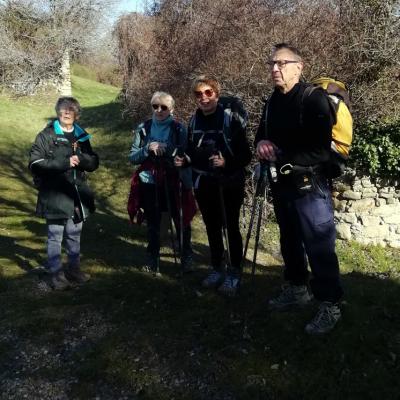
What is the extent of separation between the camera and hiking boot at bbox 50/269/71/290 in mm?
5262

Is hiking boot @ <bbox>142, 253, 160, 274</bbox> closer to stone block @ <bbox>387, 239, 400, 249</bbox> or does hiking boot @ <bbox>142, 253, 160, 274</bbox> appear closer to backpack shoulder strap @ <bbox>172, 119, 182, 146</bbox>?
→ backpack shoulder strap @ <bbox>172, 119, 182, 146</bbox>

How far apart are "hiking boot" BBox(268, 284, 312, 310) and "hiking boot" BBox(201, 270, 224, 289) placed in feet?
2.89

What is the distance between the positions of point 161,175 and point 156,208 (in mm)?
430

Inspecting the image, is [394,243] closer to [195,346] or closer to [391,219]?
[391,219]

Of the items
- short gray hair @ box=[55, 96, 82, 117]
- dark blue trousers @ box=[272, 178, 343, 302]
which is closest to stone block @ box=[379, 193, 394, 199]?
dark blue trousers @ box=[272, 178, 343, 302]

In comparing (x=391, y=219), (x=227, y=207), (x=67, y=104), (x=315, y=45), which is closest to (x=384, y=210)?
(x=391, y=219)

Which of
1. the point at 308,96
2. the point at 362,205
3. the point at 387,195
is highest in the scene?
the point at 308,96

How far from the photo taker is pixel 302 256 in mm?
4203

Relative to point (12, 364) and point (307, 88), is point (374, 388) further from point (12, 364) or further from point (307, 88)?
point (12, 364)

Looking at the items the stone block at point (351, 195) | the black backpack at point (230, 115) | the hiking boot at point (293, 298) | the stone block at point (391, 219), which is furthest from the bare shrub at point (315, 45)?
the hiking boot at point (293, 298)

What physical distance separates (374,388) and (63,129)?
3.95 m

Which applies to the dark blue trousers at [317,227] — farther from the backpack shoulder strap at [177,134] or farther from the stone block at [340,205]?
the stone block at [340,205]

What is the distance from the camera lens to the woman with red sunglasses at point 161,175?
4992mm

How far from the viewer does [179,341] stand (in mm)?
4129
